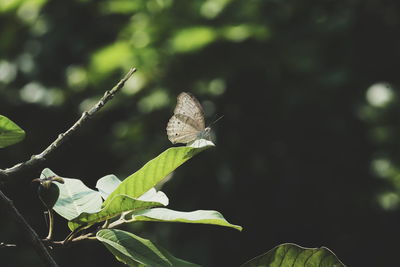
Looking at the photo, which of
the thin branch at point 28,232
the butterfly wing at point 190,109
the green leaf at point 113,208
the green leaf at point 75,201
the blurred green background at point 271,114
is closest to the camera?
the thin branch at point 28,232

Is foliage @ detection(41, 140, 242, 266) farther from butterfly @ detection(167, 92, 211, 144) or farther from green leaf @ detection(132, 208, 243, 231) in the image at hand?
butterfly @ detection(167, 92, 211, 144)

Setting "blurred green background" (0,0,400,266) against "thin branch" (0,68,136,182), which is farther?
"blurred green background" (0,0,400,266)

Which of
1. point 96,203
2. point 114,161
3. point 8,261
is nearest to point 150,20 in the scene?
point 114,161

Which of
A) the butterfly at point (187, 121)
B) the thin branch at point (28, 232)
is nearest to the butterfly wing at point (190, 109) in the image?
the butterfly at point (187, 121)

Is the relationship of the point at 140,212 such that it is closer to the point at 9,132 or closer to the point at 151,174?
the point at 151,174

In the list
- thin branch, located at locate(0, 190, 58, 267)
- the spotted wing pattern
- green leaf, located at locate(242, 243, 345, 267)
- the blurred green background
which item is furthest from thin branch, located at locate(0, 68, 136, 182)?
the blurred green background

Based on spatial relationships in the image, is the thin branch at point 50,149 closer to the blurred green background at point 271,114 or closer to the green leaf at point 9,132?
the green leaf at point 9,132

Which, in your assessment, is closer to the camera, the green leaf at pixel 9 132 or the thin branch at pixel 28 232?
the thin branch at pixel 28 232
